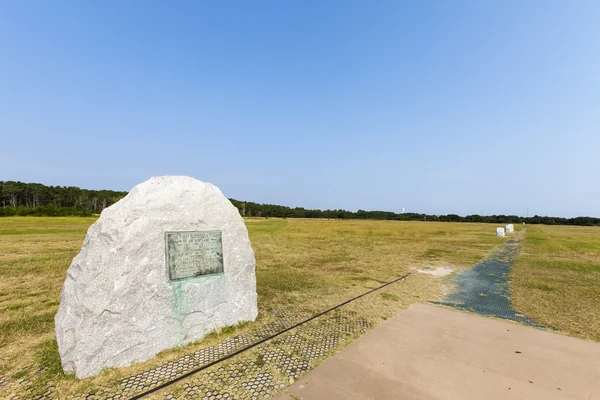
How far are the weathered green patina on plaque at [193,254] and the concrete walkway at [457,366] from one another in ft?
8.97

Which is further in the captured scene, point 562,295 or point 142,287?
point 562,295

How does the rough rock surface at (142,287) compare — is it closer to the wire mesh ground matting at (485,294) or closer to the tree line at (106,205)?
the wire mesh ground matting at (485,294)

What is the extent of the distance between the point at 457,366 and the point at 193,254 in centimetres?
496

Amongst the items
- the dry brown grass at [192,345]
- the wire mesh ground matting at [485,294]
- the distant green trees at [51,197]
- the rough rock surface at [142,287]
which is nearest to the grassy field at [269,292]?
the dry brown grass at [192,345]

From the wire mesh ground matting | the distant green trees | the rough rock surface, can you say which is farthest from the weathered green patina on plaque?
the distant green trees

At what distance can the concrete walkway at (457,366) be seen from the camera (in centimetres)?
364

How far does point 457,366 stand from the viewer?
431cm

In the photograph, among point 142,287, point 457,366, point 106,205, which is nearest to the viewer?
point 457,366

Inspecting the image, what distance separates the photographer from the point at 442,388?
12.2ft

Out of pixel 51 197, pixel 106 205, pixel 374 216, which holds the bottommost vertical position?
pixel 374 216

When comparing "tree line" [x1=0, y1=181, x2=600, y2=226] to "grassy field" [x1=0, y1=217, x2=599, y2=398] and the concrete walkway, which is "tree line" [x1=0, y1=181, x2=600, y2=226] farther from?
the concrete walkway

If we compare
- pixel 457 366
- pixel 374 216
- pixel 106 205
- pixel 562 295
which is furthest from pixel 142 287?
pixel 374 216

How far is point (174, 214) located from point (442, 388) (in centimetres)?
516

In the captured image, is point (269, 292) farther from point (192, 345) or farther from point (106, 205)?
point (106, 205)
